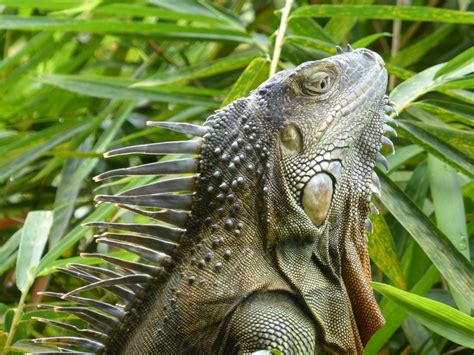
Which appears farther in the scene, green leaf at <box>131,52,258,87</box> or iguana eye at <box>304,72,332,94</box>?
green leaf at <box>131,52,258,87</box>

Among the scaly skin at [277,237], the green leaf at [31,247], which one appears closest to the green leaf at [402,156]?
the scaly skin at [277,237]

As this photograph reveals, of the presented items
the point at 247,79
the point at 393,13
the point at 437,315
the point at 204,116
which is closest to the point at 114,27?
the point at 247,79

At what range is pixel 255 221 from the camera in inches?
93.5

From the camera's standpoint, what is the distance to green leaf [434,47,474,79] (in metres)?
2.88

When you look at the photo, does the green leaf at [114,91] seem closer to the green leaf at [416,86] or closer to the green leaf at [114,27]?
the green leaf at [114,27]

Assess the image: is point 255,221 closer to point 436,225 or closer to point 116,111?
Result: point 436,225

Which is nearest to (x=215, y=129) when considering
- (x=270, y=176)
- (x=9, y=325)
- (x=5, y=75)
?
(x=270, y=176)

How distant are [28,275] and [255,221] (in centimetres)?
89

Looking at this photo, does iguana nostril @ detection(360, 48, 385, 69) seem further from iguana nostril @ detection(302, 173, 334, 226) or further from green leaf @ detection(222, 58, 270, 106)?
green leaf @ detection(222, 58, 270, 106)

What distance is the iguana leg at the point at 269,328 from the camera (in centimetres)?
221

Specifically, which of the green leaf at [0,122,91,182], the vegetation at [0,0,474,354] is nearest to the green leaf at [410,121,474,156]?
the vegetation at [0,0,474,354]

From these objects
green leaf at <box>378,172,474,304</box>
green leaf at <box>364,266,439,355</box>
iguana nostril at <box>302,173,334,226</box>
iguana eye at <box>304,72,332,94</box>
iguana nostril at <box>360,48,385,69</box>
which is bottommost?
green leaf at <box>364,266,439,355</box>

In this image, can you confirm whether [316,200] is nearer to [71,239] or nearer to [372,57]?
[372,57]

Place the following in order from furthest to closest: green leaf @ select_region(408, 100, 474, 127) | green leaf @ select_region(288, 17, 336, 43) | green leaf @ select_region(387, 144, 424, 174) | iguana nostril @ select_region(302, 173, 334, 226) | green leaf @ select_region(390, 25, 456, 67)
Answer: green leaf @ select_region(390, 25, 456, 67)
green leaf @ select_region(288, 17, 336, 43)
green leaf @ select_region(387, 144, 424, 174)
green leaf @ select_region(408, 100, 474, 127)
iguana nostril @ select_region(302, 173, 334, 226)
